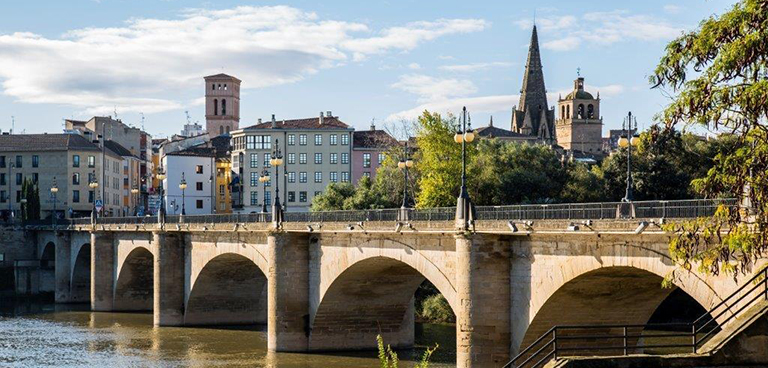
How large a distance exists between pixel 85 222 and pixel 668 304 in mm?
48246

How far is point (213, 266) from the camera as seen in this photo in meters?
67.6

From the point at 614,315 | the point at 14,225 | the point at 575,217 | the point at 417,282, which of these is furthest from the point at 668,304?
the point at 14,225

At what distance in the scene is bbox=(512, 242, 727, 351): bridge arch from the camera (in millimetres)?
32250

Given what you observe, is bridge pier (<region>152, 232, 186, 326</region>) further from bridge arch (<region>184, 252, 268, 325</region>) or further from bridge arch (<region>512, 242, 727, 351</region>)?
bridge arch (<region>512, 242, 727, 351</region>)

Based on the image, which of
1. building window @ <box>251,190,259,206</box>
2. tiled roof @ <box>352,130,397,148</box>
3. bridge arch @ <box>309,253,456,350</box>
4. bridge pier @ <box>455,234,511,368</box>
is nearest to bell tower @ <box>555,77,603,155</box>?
tiled roof @ <box>352,130,397,148</box>

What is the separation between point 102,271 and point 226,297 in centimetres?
1848

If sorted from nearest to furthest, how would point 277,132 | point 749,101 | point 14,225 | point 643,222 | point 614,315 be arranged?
point 749,101 → point 643,222 → point 614,315 → point 14,225 → point 277,132

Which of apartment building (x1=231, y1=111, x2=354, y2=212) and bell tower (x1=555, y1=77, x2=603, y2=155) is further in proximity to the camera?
bell tower (x1=555, y1=77, x2=603, y2=155)

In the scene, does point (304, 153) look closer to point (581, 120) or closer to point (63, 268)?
point (63, 268)

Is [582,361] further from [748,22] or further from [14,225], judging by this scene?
[14,225]

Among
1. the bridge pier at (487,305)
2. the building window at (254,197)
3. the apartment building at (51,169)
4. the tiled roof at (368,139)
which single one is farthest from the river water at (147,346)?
the apartment building at (51,169)

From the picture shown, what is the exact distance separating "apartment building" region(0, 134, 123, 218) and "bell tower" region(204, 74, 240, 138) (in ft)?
188

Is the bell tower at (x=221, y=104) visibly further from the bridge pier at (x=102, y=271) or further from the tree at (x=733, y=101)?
the tree at (x=733, y=101)

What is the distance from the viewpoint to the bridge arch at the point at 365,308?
52.1m
